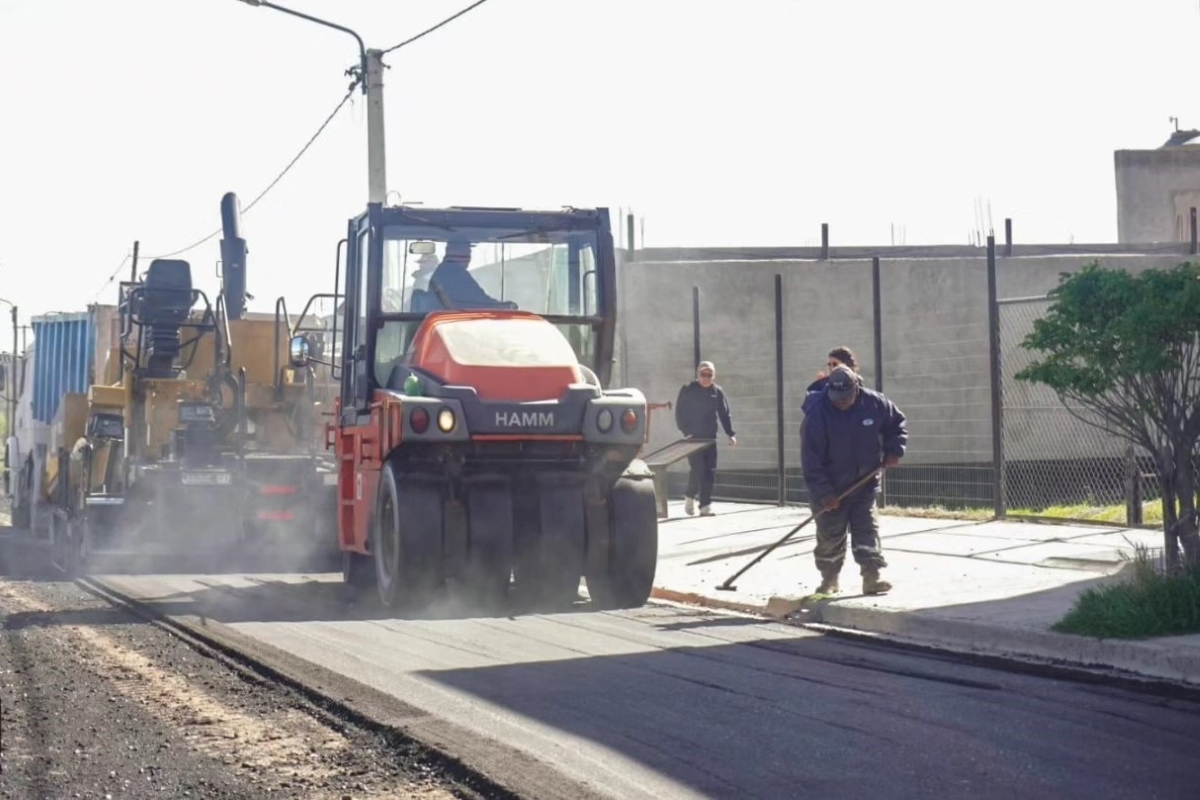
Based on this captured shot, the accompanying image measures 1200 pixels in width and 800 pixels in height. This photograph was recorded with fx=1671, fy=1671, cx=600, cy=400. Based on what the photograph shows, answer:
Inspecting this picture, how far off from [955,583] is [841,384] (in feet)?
5.57

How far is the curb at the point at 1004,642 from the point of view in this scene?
848 centimetres

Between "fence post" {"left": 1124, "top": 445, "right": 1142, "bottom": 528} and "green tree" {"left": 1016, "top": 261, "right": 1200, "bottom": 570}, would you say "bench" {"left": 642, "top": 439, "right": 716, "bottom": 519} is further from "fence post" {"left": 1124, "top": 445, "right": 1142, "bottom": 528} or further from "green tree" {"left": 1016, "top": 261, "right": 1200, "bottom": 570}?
"green tree" {"left": 1016, "top": 261, "right": 1200, "bottom": 570}

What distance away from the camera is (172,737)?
7.18 m

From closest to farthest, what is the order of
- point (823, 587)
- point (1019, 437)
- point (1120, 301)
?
point (1120, 301)
point (823, 587)
point (1019, 437)

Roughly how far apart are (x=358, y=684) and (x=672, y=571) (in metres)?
6.63

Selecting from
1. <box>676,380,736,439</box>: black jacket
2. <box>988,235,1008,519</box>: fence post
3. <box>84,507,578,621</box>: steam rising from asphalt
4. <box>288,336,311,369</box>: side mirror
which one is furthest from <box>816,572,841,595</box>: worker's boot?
<box>676,380,736,439</box>: black jacket

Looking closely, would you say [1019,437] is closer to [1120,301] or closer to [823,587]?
[823,587]

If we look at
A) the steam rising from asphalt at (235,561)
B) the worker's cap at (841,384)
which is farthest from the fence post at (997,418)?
the steam rising from asphalt at (235,561)

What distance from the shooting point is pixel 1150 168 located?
1690 inches

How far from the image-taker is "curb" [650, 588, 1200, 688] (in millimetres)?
8484

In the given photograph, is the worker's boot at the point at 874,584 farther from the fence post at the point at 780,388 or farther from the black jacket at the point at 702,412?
the fence post at the point at 780,388

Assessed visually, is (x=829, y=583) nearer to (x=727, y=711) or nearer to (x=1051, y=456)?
(x=727, y=711)

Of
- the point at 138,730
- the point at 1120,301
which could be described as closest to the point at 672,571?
the point at 1120,301

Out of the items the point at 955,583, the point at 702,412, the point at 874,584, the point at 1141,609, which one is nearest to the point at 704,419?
the point at 702,412
